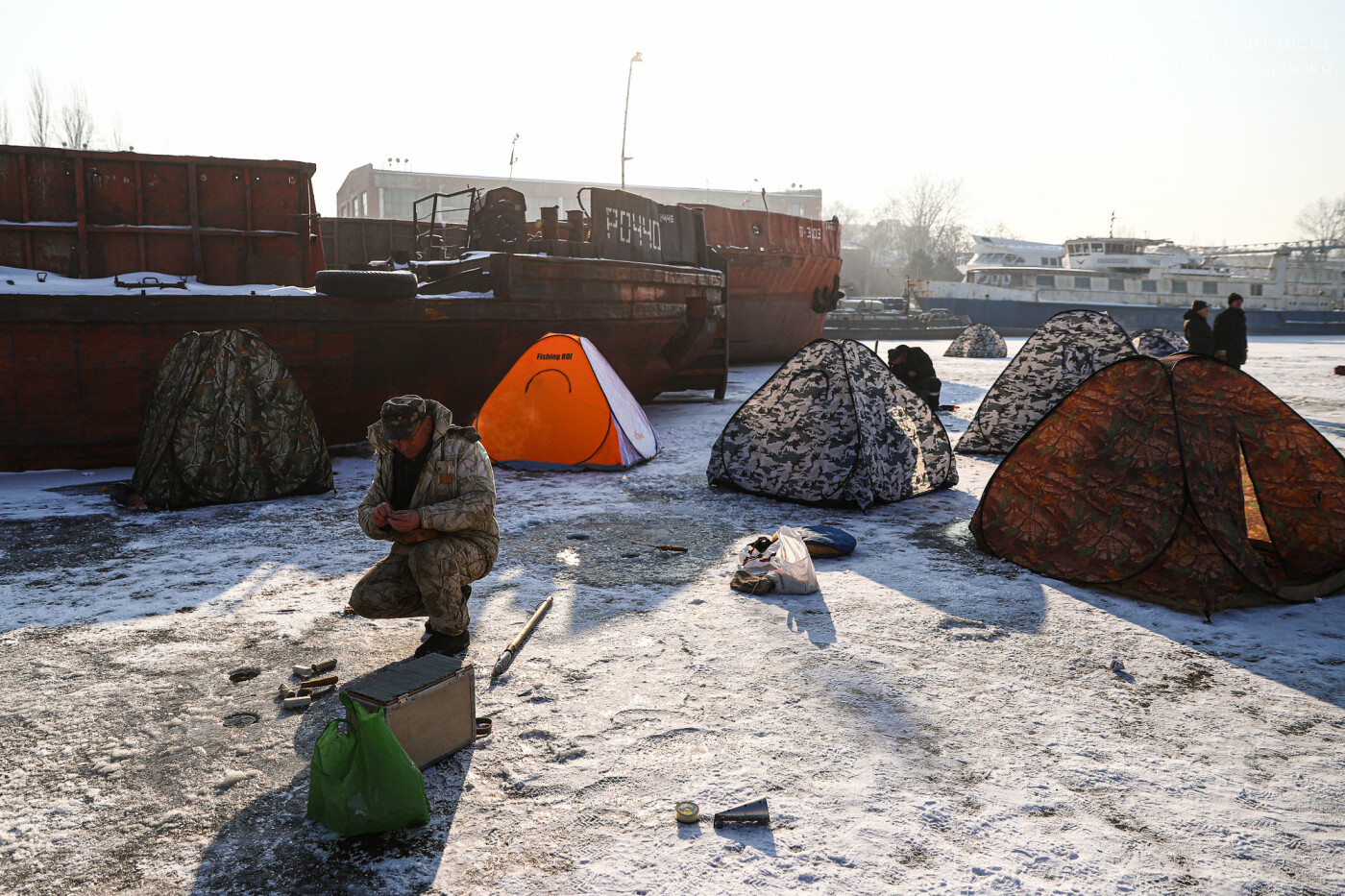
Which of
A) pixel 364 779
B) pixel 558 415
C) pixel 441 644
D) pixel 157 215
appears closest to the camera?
pixel 364 779

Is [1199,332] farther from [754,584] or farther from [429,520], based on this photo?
[429,520]

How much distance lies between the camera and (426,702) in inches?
116

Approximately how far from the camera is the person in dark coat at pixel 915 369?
31.1 ft

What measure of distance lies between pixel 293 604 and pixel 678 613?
84.5 inches

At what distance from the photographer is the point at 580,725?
11.0 feet

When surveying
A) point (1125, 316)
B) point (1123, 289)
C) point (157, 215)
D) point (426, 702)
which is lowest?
point (426, 702)

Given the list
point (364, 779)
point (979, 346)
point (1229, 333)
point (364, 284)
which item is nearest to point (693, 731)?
point (364, 779)

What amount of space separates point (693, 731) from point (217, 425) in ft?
17.5

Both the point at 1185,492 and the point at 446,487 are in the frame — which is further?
the point at 1185,492

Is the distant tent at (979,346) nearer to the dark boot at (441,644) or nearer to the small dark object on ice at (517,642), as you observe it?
the small dark object on ice at (517,642)

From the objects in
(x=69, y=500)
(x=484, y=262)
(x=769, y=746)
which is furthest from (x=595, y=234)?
(x=769, y=746)

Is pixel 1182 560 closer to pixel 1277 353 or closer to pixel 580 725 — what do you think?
pixel 580 725

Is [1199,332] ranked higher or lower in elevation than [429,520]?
higher

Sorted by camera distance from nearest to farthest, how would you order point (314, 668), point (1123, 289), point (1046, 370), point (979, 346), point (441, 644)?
point (314, 668), point (441, 644), point (1046, 370), point (979, 346), point (1123, 289)
